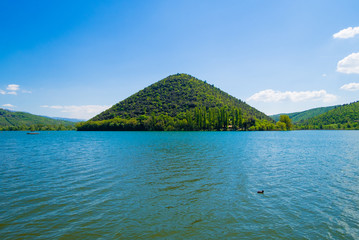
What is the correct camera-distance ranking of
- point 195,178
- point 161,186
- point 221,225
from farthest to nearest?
point 195,178 < point 161,186 < point 221,225

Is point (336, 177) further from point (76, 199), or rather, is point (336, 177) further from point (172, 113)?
point (172, 113)

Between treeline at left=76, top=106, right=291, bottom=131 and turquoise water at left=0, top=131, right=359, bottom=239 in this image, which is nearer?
turquoise water at left=0, top=131, right=359, bottom=239

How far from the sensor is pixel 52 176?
18.9m

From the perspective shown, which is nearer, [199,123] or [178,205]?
[178,205]

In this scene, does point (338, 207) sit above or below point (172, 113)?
below

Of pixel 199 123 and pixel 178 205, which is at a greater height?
pixel 199 123

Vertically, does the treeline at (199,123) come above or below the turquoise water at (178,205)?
above

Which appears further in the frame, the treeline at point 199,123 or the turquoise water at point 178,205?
the treeline at point 199,123

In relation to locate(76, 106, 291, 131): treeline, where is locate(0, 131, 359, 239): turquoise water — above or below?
below

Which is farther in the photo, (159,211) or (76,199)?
(76,199)

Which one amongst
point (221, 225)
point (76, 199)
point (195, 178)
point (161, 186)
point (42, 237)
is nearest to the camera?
point (42, 237)

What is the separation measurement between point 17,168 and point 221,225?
24.4 m

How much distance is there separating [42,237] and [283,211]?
12.1m

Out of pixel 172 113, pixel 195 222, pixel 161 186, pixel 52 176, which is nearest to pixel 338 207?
pixel 195 222
